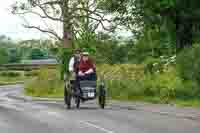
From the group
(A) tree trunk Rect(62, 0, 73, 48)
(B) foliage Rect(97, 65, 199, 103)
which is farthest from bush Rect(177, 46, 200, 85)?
(A) tree trunk Rect(62, 0, 73, 48)

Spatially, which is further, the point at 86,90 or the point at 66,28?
the point at 66,28

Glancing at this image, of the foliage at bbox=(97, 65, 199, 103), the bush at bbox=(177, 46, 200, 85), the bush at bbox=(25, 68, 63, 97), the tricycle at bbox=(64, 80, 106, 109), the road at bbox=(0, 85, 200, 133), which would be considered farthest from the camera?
the bush at bbox=(25, 68, 63, 97)

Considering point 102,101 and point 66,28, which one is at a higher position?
point 66,28

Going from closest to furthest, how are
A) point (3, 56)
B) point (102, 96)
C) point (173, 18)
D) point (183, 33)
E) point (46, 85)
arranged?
point (102, 96), point (173, 18), point (183, 33), point (46, 85), point (3, 56)

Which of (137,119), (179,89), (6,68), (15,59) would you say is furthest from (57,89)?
(15,59)

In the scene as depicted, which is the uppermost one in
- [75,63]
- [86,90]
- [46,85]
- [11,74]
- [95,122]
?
[75,63]

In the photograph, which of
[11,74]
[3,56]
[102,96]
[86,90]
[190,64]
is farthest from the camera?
[3,56]

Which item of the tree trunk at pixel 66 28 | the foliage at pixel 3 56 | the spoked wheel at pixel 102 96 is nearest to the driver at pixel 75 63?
the spoked wheel at pixel 102 96

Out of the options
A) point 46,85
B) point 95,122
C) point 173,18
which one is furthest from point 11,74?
point 95,122

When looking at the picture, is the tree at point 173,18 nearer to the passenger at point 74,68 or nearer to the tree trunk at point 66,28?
the passenger at point 74,68

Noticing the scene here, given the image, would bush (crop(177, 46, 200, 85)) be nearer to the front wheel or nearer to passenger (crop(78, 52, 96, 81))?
the front wheel

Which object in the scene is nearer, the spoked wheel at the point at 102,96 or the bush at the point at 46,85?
the spoked wheel at the point at 102,96

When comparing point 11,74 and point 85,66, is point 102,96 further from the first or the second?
point 11,74

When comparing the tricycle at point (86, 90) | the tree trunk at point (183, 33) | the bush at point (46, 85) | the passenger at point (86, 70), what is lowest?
the bush at point (46, 85)
